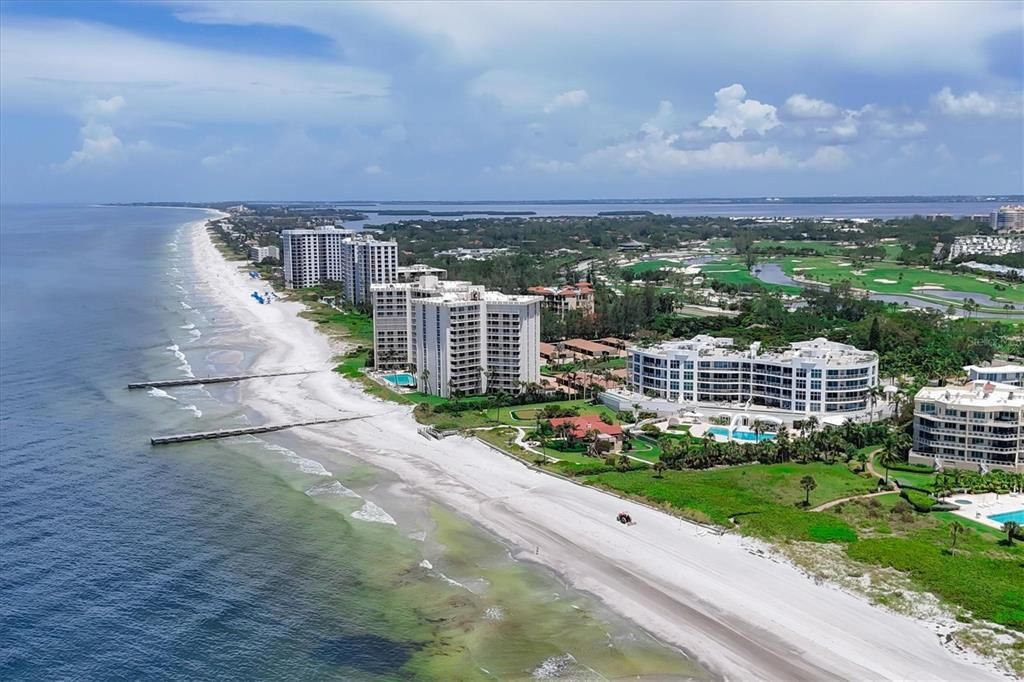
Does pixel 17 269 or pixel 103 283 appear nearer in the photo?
pixel 103 283

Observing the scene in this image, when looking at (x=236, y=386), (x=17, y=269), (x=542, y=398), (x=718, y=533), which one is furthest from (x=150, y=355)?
(x=17, y=269)

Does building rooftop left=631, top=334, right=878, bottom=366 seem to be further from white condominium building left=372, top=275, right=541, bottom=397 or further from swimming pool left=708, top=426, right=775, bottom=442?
white condominium building left=372, top=275, right=541, bottom=397

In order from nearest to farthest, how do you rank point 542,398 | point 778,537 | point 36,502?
1. point 778,537
2. point 36,502
3. point 542,398

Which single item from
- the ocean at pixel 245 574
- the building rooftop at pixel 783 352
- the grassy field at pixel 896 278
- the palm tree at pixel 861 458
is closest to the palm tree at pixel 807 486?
the palm tree at pixel 861 458

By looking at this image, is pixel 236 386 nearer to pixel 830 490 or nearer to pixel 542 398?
pixel 542 398

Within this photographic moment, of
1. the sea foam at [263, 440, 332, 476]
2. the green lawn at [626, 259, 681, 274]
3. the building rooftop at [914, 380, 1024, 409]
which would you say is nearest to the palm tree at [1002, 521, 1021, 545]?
the building rooftop at [914, 380, 1024, 409]

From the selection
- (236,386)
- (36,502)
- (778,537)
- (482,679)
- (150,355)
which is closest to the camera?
(482,679)

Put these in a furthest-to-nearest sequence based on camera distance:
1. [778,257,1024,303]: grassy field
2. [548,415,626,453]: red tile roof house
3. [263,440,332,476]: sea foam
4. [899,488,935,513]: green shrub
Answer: [778,257,1024,303]: grassy field
[548,415,626,453]: red tile roof house
[263,440,332,476]: sea foam
[899,488,935,513]: green shrub
